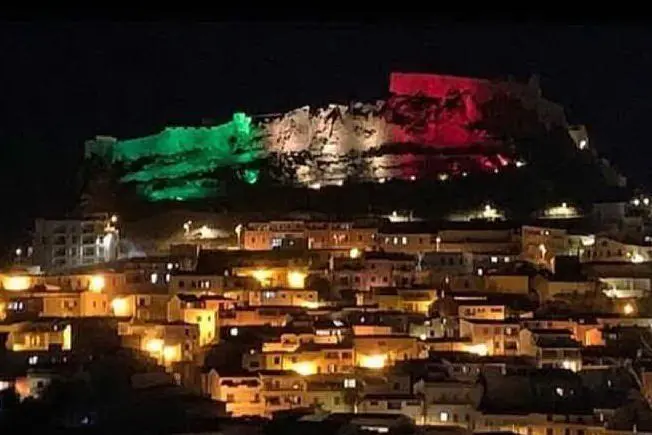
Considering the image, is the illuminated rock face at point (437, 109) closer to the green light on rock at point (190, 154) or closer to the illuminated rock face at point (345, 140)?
the illuminated rock face at point (345, 140)

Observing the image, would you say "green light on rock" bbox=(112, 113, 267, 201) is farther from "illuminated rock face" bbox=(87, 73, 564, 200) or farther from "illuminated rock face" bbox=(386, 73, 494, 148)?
"illuminated rock face" bbox=(386, 73, 494, 148)

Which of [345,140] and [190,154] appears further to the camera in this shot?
[190,154]

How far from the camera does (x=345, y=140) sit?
1121 centimetres

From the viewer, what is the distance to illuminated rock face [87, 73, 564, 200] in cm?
1094

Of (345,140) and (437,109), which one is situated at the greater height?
(437,109)

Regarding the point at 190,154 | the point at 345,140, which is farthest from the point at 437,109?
the point at 190,154

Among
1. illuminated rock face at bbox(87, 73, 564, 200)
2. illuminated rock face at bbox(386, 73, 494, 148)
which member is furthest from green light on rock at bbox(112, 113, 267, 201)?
illuminated rock face at bbox(386, 73, 494, 148)

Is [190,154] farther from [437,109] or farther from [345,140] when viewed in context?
[437,109]

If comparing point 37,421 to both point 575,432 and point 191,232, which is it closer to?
point 575,432

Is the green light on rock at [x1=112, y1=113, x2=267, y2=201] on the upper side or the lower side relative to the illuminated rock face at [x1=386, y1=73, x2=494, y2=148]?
lower

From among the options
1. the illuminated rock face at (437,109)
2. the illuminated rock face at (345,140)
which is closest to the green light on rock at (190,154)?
the illuminated rock face at (345,140)

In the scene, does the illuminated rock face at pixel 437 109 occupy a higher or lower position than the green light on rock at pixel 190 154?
higher

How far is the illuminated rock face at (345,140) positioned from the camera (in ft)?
35.9

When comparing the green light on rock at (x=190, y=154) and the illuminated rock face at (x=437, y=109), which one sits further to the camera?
the illuminated rock face at (x=437, y=109)
